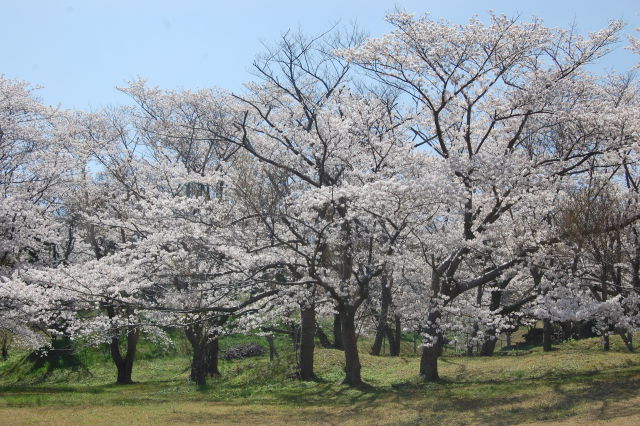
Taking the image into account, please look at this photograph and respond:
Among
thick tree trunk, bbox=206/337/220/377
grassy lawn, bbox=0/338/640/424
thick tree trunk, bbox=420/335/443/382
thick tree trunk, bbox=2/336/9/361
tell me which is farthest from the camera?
thick tree trunk, bbox=2/336/9/361

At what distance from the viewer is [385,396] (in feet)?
51.5

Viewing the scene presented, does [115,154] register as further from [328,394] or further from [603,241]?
[603,241]

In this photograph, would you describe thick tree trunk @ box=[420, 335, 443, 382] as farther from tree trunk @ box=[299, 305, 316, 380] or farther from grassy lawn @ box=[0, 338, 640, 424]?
tree trunk @ box=[299, 305, 316, 380]

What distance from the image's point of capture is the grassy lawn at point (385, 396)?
41.7 feet

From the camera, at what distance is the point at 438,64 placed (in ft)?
52.0

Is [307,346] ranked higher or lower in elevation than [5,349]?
higher

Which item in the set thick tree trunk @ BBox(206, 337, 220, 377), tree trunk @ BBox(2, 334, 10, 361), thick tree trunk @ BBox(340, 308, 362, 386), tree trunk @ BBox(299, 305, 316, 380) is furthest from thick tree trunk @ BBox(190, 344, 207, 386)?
tree trunk @ BBox(2, 334, 10, 361)

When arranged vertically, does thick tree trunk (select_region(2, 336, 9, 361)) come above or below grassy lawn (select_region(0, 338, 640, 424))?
above

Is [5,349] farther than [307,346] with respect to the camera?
Yes

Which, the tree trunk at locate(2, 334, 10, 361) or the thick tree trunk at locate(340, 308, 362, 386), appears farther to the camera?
the tree trunk at locate(2, 334, 10, 361)

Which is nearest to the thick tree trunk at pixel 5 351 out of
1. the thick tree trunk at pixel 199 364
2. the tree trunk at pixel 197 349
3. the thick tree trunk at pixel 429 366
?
the tree trunk at pixel 197 349

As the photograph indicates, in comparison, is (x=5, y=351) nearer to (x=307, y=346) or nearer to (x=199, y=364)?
(x=199, y=364)

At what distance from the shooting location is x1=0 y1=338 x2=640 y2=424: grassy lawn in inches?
500

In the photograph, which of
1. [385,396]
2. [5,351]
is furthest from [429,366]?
[5,351]
